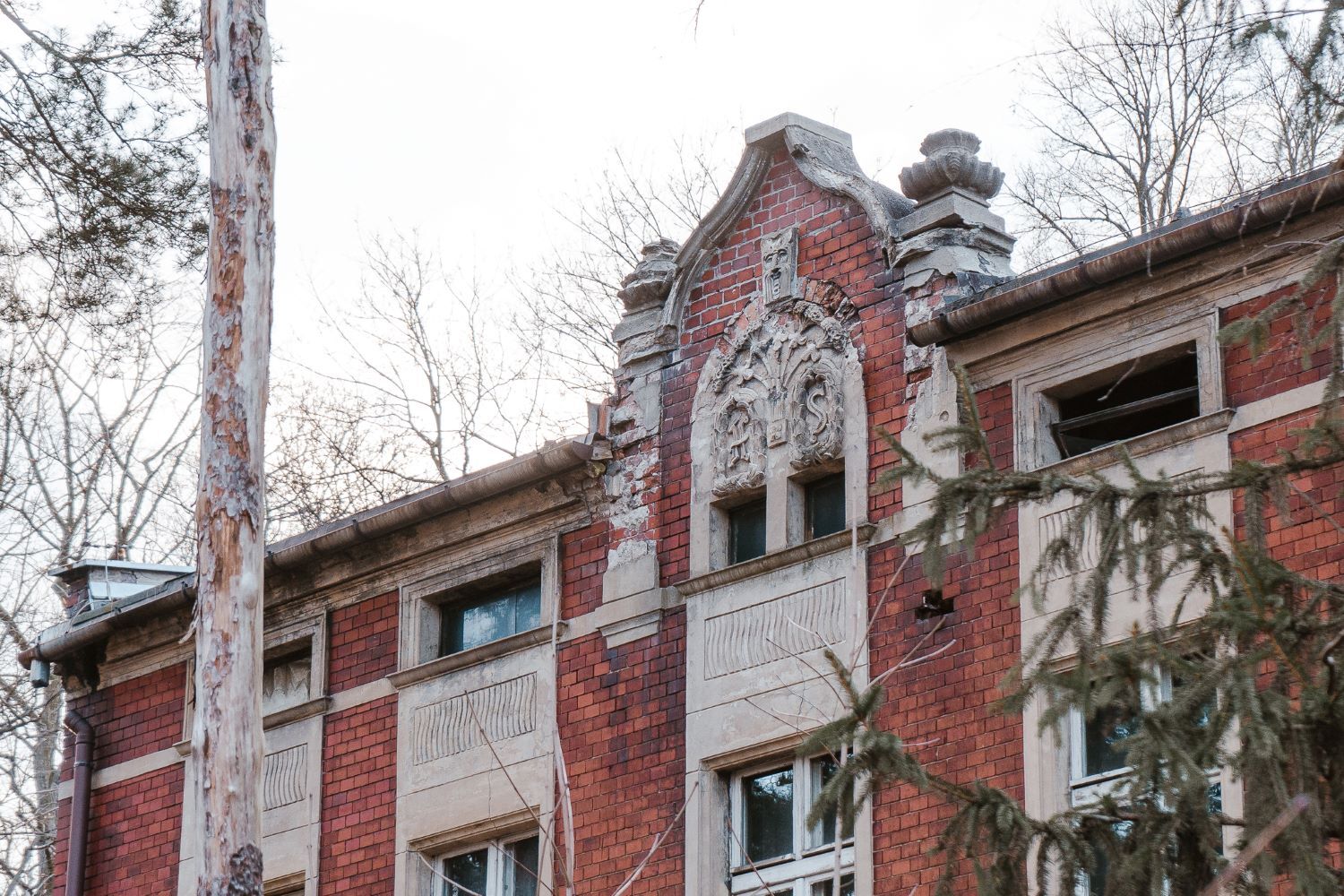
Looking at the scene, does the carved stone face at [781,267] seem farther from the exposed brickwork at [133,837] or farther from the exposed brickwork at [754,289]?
the exposed brickwork at [133,837]

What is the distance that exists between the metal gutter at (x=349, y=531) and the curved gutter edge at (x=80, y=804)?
2.31 ft

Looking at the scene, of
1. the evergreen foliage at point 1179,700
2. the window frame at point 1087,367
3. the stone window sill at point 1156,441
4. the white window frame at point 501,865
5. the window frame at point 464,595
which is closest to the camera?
the evergreen foliage at point 1179,700

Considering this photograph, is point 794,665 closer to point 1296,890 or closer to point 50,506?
point 1296,890

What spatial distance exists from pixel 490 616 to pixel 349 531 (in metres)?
1.39

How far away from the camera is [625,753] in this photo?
1692cm

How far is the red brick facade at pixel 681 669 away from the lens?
14.7m

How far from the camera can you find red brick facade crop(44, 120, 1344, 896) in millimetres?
14719

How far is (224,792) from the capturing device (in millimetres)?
11648

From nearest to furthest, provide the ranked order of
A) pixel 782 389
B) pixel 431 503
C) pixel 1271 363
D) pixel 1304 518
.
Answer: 1. pixel 1304 518
2. pixel 1271 363
3. pixel 782 389
4. pixel 431 503

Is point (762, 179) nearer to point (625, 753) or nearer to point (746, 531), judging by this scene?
point (746, 531)

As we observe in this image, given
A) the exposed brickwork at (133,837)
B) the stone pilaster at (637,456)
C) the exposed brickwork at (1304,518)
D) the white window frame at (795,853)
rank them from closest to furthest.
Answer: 1. the exposed brickwork at (1304,518)
2. the white window frame at (795,853)
3. the stone pilaster at (637,456)
4. the exposed brickwork at (133,837)

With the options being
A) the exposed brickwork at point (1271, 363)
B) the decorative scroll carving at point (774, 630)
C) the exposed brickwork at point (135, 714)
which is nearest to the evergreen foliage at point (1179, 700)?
the exposed brickwork at point (1271, 363)

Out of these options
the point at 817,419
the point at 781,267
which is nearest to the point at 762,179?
the point at 781,267

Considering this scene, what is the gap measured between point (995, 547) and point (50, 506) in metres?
17.6
